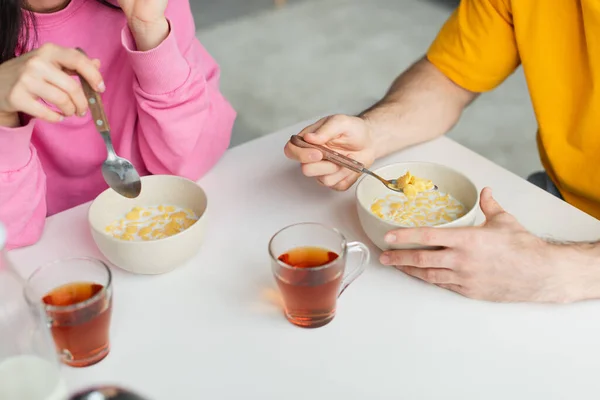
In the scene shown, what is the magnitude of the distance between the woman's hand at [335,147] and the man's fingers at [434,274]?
0.76 feet

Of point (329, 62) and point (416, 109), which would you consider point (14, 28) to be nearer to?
point (416, 109)

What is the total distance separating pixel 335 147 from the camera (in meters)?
1.20

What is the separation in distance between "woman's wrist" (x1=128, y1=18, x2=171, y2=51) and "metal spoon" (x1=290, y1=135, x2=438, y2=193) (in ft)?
0.93

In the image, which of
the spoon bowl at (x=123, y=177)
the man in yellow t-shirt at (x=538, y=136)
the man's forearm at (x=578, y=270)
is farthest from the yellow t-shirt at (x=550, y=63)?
the spoon bowl at (x=123, y=177)

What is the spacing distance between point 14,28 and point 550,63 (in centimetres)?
95

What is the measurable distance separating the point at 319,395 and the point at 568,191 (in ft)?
2.59

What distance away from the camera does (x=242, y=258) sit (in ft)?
3.34

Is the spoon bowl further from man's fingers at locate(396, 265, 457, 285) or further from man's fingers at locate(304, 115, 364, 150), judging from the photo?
man's fingers at locate(396, 265, 457, 285)

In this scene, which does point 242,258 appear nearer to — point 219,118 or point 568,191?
point 219,118

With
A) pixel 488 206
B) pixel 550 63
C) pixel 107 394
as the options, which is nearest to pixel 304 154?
pixel 488 206

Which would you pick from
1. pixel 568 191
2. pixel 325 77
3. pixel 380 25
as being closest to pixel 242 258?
pixel 568 191

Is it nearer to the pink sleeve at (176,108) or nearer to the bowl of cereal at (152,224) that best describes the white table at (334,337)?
the bowl of cereal at (152,224)

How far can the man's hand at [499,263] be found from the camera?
91cm

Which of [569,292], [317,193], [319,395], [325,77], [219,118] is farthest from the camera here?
[325,77]
